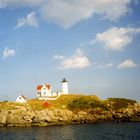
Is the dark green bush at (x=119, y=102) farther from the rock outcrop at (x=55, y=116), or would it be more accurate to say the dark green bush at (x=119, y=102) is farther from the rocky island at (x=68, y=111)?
the rock outcrop at (x=55, y=116)

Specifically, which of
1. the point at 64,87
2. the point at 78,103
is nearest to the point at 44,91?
the point at 64,87

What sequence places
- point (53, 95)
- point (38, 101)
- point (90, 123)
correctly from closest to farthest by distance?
1. point (90, 123)
2. point (38, 101)
3. point (53, 95)

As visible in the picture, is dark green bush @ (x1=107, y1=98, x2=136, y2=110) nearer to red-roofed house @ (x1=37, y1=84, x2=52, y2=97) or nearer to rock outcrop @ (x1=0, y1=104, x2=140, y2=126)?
rock outcrop @ (x1=0, y1=104, x2=140, y2=126)

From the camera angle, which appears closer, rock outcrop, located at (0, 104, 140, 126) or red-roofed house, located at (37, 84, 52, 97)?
rock outcrop, located at (0, 104, 140, 126)

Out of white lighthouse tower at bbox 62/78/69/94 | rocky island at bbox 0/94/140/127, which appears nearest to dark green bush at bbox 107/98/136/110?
rocky island at bbox 0/94/140/127

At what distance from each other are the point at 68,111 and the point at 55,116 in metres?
5.66

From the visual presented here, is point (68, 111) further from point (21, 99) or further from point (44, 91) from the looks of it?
point (21, 99)

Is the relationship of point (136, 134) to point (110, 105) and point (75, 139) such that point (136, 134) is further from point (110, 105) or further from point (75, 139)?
point (110, 105)

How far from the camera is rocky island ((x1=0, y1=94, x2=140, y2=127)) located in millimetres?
103375

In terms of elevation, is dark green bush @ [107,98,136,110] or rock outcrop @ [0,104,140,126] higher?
dark green bush @ [107,98,136,110]

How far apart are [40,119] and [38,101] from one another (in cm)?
1680

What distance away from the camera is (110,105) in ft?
376

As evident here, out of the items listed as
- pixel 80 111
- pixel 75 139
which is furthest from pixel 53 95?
pixel 75 139

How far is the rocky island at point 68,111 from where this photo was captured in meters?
103
